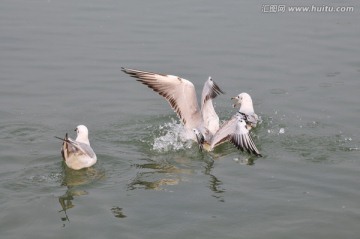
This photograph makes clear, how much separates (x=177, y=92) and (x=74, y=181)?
107 inches

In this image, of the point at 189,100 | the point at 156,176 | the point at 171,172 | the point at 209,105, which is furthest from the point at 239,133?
the point at 156,176

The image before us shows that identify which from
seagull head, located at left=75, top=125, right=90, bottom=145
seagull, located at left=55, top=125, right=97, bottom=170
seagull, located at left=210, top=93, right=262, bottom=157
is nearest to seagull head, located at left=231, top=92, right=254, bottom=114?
seagull, located at left=210, top=93, right=262, bottom=157

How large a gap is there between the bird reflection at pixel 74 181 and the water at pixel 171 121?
3 centimetres

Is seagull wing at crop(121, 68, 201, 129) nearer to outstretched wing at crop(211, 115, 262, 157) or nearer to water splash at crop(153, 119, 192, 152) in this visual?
water splash at crop(153, 119, 192, 152)

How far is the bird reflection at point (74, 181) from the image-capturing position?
948cm

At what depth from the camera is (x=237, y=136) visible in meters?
11.4

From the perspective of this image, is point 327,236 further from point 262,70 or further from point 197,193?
point 262,70

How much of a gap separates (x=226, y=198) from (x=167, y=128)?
121 inches

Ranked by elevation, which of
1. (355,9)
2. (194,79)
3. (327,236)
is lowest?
(327,236)

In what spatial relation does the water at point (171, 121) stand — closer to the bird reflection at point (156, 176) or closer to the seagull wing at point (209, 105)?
the bird reflection at point (156, 176)

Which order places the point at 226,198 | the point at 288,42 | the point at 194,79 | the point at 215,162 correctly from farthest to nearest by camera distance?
the point at 288,42 < the point at 194,79 < the point at 215,162 < the point at 226,198

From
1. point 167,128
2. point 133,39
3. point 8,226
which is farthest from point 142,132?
point 133,39

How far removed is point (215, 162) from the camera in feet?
36.9

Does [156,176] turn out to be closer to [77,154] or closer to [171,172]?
[171,172]
